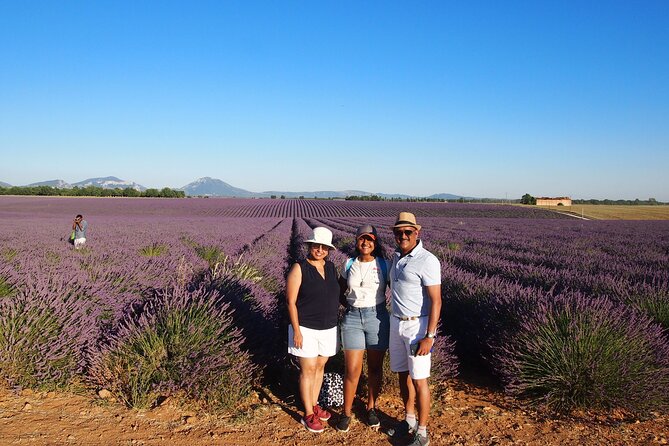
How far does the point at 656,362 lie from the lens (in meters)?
3.32

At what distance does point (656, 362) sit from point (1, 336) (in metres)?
4.96

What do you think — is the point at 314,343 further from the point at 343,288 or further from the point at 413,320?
the point at 413,320

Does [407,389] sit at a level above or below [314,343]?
below

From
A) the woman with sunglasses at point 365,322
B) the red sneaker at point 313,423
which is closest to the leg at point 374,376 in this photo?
the woman with sunglasses at point 365,322

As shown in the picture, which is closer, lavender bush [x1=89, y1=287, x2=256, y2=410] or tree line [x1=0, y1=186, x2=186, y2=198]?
lavender bush [x1=89, y1=287, x2=256, y2=410]

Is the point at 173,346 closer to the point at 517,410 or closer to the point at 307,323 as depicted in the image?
the point at 307,323

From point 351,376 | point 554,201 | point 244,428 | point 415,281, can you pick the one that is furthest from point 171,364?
point 554,201

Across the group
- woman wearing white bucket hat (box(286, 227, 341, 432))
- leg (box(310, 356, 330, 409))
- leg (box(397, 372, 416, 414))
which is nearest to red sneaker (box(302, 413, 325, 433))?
woman wearing white bucket hat (box(286, 227, 341, 432))

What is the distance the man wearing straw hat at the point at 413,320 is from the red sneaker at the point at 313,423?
0.50 m

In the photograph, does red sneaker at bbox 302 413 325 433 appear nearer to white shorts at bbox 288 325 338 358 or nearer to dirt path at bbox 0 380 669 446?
dirt path at bbox 0 380 669 446

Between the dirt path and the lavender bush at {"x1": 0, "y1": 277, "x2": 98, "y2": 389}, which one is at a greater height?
the lavender bush at {"x1": 0, "y1": 277, "x2": 98, "y2": 389}

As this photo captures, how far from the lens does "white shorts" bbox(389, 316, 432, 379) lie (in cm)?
293

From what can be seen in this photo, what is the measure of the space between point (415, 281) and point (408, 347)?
1.54 ft

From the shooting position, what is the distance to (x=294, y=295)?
3.03 metres
